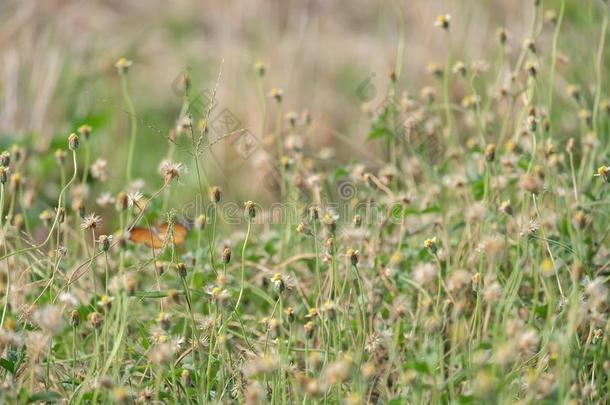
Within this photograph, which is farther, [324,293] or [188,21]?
[188,21]

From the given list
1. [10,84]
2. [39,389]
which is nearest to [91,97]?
[10,84]

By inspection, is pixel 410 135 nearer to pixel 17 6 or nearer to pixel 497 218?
pixel 497 218

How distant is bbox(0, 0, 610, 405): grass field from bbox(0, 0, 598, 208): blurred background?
0.02 m

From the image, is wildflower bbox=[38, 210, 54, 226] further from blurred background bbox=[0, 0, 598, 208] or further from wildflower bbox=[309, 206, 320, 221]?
blurred background bbox=[0, 0, 598, 208]

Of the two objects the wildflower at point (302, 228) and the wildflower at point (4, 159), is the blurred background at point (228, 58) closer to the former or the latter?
the wildflower at point (4, 159)

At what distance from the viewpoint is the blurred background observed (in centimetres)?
412

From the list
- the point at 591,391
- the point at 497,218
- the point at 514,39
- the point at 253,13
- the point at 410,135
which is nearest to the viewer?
the point at 591,391

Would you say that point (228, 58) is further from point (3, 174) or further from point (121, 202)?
point (3, 174)

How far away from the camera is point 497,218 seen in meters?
2.17

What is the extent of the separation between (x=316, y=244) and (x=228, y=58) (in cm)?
337

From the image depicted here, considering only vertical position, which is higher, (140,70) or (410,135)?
(410,135)

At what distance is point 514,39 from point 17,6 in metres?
2.84

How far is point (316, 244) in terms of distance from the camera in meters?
1.86

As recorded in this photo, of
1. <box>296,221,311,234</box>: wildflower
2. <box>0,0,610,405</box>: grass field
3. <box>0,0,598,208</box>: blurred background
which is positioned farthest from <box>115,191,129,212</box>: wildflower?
<box>0,0,598,208</box>: blurred background
